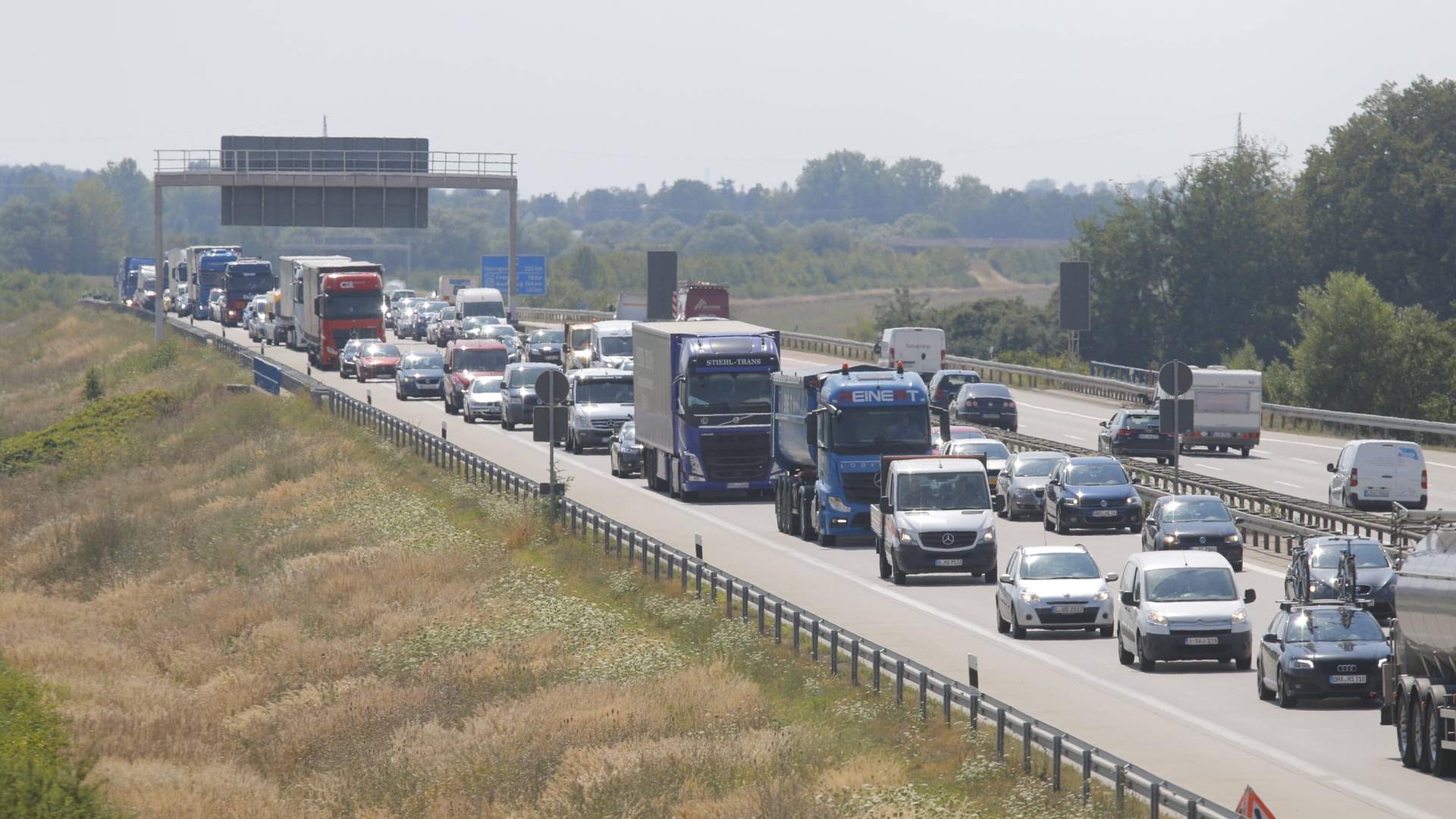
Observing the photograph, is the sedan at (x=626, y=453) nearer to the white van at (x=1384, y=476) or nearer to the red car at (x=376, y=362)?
the white van at (x=1384, y=476)

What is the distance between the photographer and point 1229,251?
124 metres

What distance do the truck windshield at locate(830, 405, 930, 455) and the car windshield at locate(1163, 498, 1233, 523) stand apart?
4.70 meters

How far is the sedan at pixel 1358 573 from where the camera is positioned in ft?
93.6

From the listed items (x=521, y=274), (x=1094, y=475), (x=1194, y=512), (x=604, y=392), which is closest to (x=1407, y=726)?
(x=1194, y=512)

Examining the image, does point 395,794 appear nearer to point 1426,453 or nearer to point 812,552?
point 812,552

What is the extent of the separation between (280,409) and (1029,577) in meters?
43.0

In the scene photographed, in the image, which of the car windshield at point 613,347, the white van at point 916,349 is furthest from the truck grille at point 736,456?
the white van at point 916,349

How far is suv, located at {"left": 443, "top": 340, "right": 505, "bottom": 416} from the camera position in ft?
216

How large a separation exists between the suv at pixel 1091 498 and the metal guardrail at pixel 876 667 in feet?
30.2

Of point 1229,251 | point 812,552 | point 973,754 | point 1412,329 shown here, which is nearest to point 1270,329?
point 1229,251

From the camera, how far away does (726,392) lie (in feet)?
141

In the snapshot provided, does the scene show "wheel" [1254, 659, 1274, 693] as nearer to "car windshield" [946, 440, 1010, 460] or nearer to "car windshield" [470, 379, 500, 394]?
"car windshield" [946, 440, 1010, 460]

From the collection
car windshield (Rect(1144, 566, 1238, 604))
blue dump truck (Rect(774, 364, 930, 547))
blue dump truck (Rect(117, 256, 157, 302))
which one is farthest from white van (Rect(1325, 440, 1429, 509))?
blue dump truck (Rect(117, 256, 157, 302))

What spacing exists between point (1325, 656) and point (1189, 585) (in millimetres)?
3422
